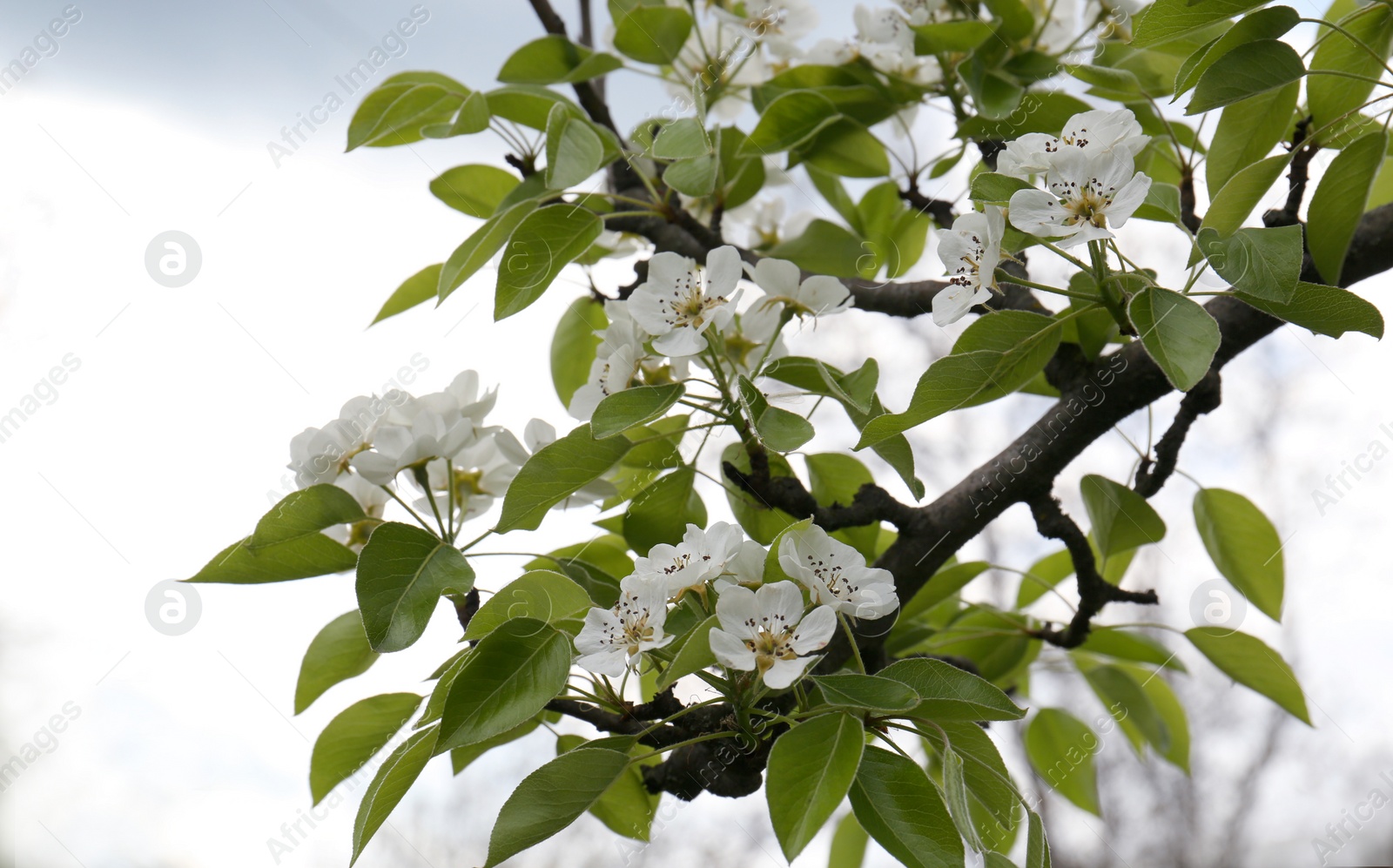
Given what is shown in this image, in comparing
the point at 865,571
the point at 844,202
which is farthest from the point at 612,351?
the point at 844,202

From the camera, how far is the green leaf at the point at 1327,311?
0.58 m

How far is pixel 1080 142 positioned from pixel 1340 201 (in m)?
0.21

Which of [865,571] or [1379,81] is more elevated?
[1379,81]

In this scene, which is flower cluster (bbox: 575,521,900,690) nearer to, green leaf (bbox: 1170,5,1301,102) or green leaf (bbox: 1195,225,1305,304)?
green leaf (bbox: 1195,225,1305,304)

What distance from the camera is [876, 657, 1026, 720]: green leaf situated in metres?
0.58

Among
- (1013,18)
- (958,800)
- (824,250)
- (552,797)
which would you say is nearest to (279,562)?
(552,797)

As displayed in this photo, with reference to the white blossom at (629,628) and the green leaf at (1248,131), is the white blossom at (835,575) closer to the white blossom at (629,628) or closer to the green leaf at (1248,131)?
the white blossom at (629,628)

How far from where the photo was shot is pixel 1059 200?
0.58 m

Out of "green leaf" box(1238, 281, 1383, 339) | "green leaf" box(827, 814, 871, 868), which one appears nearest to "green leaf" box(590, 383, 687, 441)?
"green leaf" box(1238, 281, 1383, 339)

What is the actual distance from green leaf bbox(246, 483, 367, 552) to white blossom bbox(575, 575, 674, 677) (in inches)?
8.9

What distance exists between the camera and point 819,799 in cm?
53

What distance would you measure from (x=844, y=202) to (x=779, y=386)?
1.11ft

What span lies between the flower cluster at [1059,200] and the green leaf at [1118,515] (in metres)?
0.30

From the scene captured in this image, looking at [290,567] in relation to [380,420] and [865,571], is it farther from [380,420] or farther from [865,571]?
[865,571]
